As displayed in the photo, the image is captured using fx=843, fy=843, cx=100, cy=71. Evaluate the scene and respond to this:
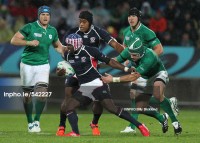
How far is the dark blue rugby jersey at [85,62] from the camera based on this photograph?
48.4 feet

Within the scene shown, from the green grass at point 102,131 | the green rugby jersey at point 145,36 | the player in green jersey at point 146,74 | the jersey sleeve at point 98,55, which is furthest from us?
the green rugby jersey at point 145,36

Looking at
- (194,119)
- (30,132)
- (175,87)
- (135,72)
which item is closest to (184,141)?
(135,72)

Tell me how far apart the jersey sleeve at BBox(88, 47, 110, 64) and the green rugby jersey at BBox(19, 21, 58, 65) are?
202 centimetres

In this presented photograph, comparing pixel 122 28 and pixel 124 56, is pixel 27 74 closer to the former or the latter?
pixel 124 56

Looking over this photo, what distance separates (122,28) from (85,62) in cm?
994

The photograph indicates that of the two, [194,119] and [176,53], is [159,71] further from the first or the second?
[176,53]

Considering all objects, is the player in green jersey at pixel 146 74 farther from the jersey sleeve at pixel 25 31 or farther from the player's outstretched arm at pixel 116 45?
the jersey sleeve at pixel 25 31

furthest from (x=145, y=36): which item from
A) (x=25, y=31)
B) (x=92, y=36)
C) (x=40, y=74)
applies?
(x=25, y=31)

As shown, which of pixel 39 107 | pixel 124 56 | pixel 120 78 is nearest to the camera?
pixel 120 78

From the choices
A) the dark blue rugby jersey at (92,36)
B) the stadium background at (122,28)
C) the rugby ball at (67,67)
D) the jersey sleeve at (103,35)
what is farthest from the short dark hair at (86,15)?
the stadium background at (122,28)

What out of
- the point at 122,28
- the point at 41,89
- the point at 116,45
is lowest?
the point at 122,28

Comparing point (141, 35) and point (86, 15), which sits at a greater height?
point (86, 15)

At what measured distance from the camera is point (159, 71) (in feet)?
50.9

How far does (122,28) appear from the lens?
24641 mm
